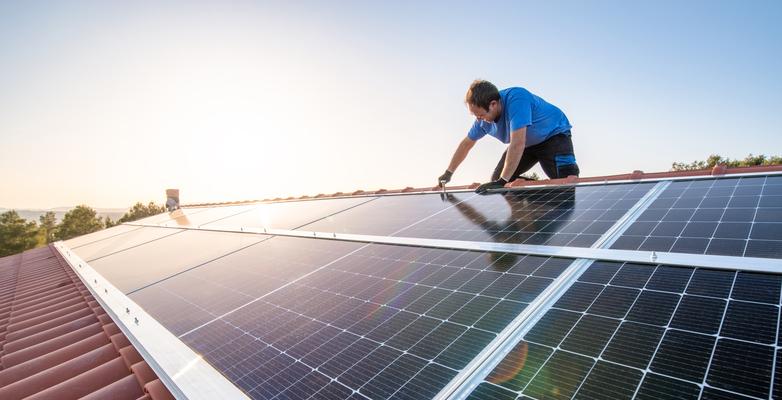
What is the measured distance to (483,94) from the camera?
655 cm

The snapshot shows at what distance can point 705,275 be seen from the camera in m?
2.63

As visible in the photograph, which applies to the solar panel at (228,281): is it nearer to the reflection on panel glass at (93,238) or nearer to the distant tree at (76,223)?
the reflection on panel glass at (93,238)

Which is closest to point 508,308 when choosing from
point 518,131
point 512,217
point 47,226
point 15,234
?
point 512,217

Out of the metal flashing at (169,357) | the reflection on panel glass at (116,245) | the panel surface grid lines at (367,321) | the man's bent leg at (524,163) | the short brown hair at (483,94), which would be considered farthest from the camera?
the reflection on panel glass at (116,245)

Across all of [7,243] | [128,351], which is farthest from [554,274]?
[7,243]

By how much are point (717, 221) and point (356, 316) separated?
11.4 feet

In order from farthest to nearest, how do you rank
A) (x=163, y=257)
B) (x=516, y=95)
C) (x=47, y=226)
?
(x=47, y=226)
(x=163, y=257)
(x=516, y=95)

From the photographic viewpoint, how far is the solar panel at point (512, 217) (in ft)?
13.5

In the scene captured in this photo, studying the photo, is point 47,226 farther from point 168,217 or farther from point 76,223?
point 168,217

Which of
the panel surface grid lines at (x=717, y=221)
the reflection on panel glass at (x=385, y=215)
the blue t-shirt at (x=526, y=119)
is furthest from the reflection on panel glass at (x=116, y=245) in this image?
the panel surface grid lines at (x=717, y=221)

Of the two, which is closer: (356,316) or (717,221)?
(356,316)

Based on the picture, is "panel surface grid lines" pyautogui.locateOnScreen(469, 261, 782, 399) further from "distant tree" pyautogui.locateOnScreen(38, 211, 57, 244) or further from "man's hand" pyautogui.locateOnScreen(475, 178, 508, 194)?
"distant tree" pyautogui.locateOnScreen(38, 211, 57, 244)

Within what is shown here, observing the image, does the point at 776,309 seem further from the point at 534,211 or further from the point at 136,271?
the point at 136,271

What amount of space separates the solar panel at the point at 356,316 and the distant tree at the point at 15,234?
267 ft
